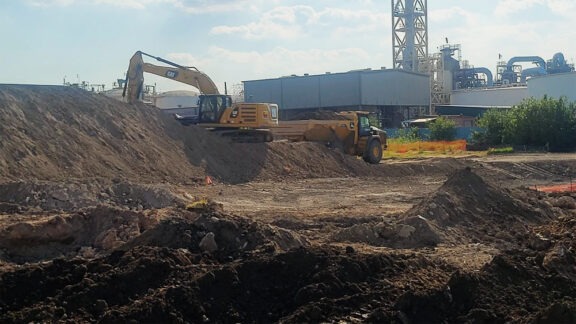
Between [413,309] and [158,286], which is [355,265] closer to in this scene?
[413,309]

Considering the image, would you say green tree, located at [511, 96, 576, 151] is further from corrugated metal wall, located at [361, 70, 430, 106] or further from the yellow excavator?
the yellow excavator

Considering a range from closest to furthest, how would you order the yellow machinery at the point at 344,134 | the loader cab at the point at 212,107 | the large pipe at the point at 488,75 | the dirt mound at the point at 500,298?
the dirt mound at the point at 500,298 → the loader cab at the point at 212,107 → the yellow machinery at the point at 344,134 → the large pipe at the point at 488,75

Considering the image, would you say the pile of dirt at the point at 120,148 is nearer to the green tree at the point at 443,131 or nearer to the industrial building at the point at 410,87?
the green tree at the point at 443,131

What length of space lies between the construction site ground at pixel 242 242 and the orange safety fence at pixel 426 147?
2179 centimetres

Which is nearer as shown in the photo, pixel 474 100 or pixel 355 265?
pixel 355 265

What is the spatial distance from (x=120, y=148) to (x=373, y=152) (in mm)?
12919

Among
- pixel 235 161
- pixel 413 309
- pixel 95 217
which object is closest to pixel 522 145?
pixel 235 161

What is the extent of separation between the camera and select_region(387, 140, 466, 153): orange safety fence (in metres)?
46.3

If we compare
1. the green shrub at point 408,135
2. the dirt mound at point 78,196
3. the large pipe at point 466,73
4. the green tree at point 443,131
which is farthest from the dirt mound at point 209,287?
the large pipe at point 466,73

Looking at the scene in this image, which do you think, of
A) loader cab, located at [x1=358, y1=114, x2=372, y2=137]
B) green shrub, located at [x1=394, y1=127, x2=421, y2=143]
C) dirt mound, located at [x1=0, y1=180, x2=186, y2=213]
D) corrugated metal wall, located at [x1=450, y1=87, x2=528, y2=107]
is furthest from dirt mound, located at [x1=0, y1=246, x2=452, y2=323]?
corrugated metal wall, located at [x1=450, y1=87, x2=528, y2=107]

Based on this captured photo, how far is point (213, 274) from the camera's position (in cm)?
772

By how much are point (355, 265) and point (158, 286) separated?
83.9 inches

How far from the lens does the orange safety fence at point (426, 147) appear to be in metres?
46.3

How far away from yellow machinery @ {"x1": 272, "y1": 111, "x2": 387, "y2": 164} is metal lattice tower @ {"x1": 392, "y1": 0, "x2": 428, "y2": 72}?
41075 mm
